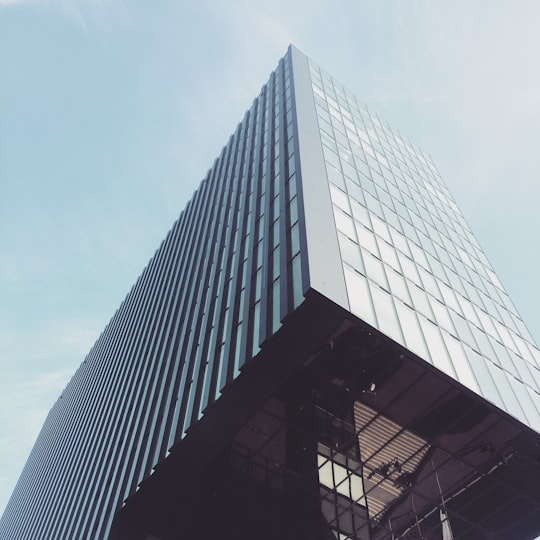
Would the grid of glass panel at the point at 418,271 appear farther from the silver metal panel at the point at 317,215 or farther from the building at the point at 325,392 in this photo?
the silver metal panel at the point at 317,215

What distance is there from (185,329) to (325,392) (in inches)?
501

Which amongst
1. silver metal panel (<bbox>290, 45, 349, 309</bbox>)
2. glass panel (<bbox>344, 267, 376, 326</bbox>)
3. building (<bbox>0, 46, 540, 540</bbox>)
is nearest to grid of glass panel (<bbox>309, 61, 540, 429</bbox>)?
glass panel (<bbox>344, 267, 376, 326</bbox>)

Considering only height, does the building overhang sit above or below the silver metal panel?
below

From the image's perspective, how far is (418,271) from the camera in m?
29.6

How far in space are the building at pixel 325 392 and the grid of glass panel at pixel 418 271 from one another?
16cm

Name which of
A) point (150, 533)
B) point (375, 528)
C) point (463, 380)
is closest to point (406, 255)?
point (463, 380)

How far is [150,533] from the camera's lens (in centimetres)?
2731

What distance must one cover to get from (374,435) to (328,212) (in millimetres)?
10457

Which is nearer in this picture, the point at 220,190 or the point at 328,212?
the point at 328,212

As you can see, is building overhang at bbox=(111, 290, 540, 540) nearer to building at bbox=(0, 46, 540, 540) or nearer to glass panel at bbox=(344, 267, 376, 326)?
building at bbox=(0, 46, 540, 540)

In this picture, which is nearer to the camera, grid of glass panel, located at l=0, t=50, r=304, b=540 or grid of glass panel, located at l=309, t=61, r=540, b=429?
grid of glass panel, located at l=309, t=61, r=540, b=429

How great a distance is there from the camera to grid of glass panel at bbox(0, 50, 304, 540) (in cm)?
2561

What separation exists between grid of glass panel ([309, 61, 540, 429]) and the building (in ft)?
0.52

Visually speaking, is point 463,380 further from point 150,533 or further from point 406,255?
point 150,533
